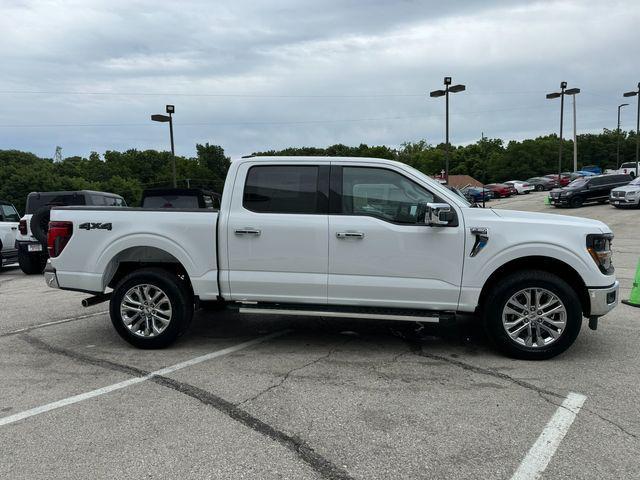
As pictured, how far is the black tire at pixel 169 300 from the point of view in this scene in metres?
5.26

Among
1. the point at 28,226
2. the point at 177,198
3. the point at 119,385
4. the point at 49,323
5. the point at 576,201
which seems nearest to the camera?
the point at 119,385

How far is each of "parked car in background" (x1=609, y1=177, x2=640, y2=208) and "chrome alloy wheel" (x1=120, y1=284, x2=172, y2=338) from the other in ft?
90.9

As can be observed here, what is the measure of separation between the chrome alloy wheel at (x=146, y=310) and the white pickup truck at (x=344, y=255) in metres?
0.01

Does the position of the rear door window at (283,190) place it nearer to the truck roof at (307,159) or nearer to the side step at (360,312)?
the truck roof at (307,159)

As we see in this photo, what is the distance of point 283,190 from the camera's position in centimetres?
520

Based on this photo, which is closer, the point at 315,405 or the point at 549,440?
the point at 549,440

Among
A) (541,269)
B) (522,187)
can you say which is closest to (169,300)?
(541,269)

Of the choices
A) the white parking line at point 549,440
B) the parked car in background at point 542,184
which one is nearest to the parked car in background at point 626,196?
the parked car in background at point 542,184

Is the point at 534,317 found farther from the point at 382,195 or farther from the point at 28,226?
the point at 28,226

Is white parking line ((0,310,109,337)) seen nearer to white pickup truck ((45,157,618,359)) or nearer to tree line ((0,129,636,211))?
white pickup truck ((45,157,618,359))

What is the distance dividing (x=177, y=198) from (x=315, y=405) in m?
6.37

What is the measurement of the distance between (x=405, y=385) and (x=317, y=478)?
1.59 m

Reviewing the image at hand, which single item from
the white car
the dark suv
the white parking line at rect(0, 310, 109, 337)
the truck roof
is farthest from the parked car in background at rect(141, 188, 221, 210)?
the white car

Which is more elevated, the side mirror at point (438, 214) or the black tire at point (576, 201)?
the side mirror at point (438, 214)
